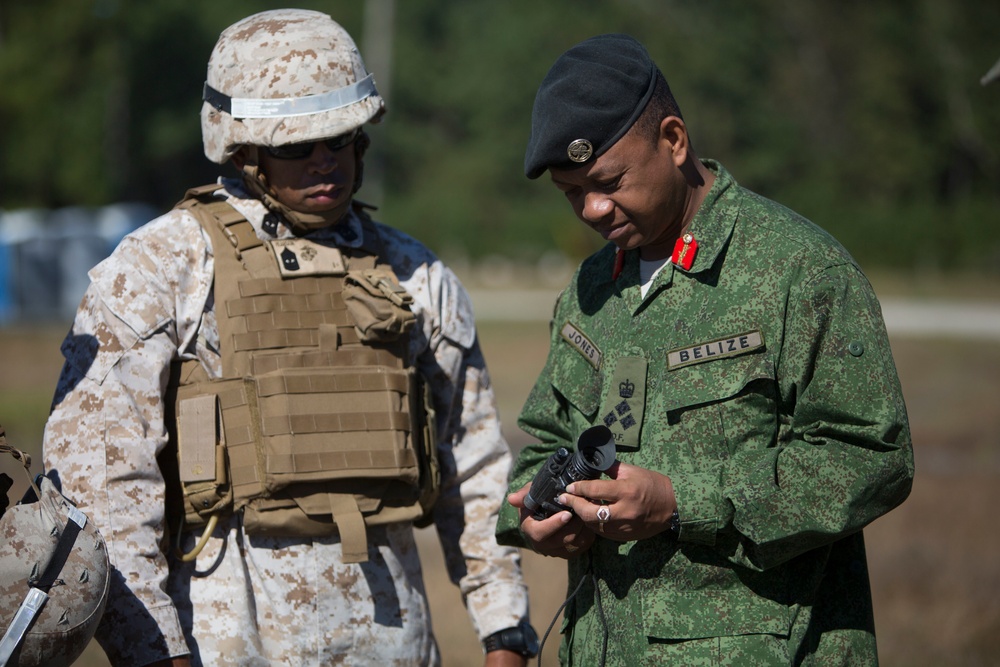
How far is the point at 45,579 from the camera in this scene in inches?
106

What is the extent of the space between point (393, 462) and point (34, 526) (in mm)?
950

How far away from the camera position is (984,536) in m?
8.23

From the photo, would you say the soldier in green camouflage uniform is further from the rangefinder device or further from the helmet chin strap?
the helmet chin strap

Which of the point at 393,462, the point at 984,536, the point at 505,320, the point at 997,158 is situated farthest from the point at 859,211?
the point at 393,462

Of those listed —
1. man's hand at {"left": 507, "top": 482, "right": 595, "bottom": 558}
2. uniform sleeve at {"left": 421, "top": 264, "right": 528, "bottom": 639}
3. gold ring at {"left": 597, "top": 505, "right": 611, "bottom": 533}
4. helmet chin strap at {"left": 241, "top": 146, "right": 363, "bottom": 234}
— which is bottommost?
uniform sleeve at {"left": 421, "top": 264, "right": 528, "bottom": 639}

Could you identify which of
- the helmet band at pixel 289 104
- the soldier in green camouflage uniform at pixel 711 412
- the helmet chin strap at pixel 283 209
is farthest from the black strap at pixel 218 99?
the soldier in green camouflage uniform at pixel 711 412

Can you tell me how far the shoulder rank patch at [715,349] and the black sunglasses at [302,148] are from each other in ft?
3.87

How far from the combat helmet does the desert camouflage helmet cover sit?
3.51 feet

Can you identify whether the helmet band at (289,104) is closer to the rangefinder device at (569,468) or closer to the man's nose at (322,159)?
the man's nose at (322,159)

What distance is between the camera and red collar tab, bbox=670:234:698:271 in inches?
110

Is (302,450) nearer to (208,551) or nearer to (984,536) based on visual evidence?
(208,551)

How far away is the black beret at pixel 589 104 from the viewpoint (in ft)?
8.82

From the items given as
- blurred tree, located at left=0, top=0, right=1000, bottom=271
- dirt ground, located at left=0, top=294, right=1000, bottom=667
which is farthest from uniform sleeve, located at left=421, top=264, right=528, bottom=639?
blurred tree, located at left=0, top=0, right=1000, bottom=271

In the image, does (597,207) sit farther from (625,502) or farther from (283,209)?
(283,209)
